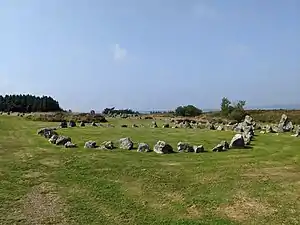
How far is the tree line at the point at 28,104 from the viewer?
4592 inches

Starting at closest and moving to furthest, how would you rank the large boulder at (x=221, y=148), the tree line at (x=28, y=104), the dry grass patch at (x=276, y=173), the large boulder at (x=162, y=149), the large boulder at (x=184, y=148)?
the dry grass patch at (x=276, y=173) → the large boulder at (x=162, y=149) → the large boulder at (x=184, y=148) → the large boulder at (x=221, y=148) → the tree line at (x=28, y=104)

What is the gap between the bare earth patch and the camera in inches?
586

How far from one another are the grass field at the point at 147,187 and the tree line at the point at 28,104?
91.7 meters

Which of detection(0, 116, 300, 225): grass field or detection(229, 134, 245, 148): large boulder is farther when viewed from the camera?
detection(229, 134, 245, 148): large boulder

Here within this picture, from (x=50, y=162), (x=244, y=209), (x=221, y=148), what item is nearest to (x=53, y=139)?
(x=50, y=162)

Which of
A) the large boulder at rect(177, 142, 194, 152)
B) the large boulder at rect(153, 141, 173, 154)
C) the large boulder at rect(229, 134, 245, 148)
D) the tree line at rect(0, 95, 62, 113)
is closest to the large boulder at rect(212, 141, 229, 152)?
the large boulder at rect(229, 134, 245, 148)

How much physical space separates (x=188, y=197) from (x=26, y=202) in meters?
6.39

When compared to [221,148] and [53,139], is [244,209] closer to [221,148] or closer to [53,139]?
[221,148]

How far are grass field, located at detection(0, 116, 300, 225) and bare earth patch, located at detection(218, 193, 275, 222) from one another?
4 centimetres

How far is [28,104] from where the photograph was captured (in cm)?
12156

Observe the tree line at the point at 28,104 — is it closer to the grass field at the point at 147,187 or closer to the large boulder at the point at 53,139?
the large boulder at the point at 53,139

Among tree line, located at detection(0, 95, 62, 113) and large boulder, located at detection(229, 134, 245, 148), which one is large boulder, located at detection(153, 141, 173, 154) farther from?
tree line, located at detection(0, 95, 62, 113)

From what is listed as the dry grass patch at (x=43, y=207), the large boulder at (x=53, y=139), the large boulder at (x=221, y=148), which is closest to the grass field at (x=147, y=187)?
the dry grass patch at (x=43, y=207)

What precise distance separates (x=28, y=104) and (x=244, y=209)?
112919 millimetres
